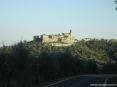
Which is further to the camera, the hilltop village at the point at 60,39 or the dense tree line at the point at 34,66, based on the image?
the hilltop village at the point at 60,39

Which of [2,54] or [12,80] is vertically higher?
[2,54]

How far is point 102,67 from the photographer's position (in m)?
84.2

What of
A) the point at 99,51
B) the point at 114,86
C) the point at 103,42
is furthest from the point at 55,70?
the point at 103,42

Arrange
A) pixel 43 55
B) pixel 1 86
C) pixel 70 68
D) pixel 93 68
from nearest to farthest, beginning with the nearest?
pixel 1 86 < pixel 43 55 < pixel 70 68 < pixel 93 68

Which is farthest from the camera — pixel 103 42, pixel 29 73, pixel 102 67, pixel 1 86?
pixel 103 42

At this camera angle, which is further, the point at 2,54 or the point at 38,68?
the point at 38,68

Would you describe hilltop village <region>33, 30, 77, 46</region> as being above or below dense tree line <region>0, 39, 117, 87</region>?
above

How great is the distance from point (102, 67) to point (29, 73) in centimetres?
4567

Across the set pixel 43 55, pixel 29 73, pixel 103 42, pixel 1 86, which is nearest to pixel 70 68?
pixel 43 55

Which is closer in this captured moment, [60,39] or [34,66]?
[34,66]

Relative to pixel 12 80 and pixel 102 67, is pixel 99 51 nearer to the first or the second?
pixel 102 67

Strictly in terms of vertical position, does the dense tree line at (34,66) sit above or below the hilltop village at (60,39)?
below

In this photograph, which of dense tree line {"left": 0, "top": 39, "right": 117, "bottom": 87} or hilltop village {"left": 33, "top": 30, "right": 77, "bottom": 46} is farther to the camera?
hilltop village {"left": 33, "top": 30, "right": 77, "bottom": 46}

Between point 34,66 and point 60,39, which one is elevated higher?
point 60,39
